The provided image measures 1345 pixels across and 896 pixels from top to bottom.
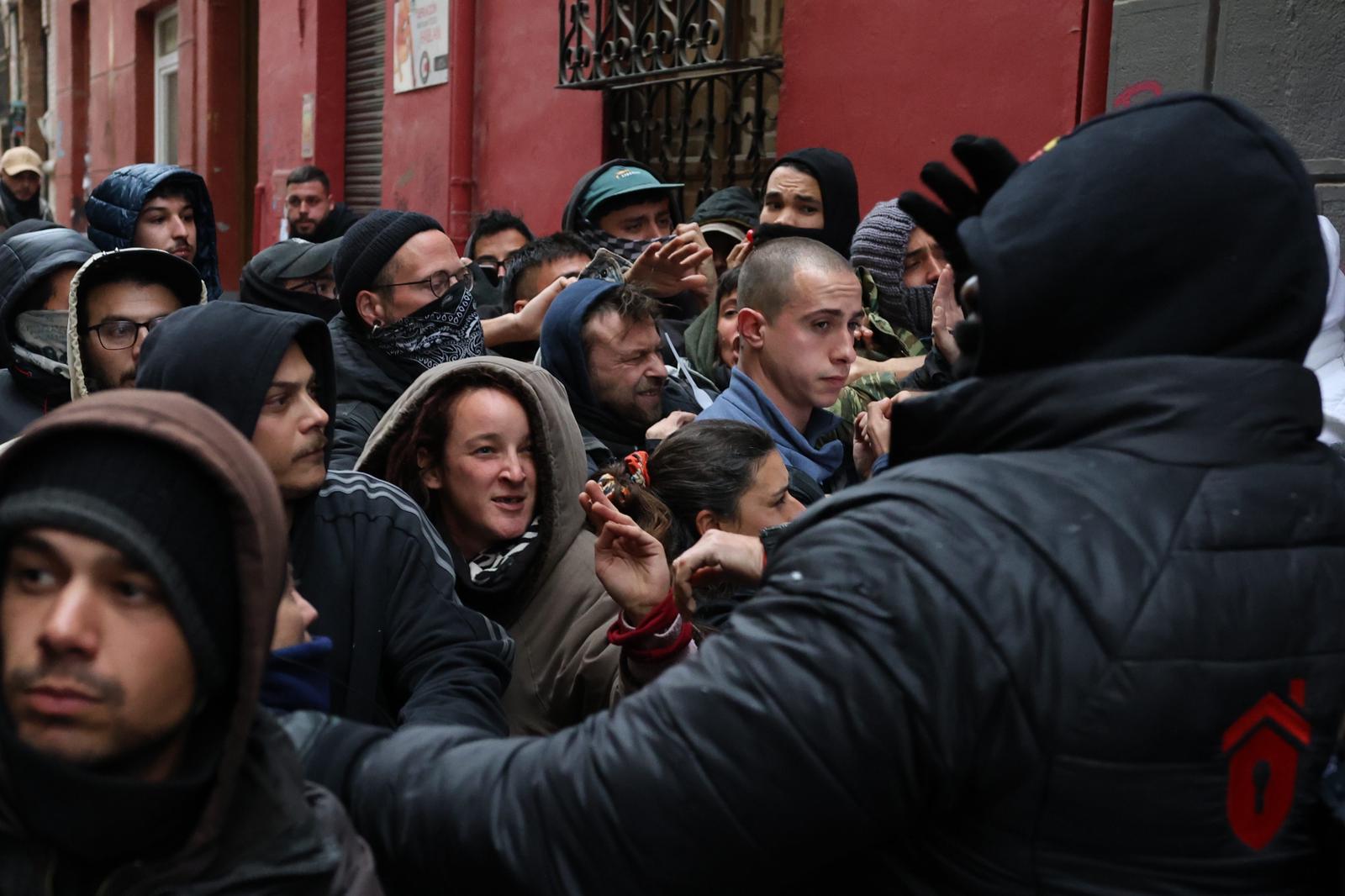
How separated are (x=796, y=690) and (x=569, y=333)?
2.85 meters

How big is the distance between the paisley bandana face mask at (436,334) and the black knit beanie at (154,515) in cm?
268

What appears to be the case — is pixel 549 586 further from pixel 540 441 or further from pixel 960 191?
pixel 960 191

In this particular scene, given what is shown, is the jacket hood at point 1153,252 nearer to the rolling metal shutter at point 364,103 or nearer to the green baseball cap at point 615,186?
the green baseball cap at point 615,186

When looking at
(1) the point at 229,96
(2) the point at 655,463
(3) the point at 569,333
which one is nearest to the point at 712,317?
(3) the point at 569,333

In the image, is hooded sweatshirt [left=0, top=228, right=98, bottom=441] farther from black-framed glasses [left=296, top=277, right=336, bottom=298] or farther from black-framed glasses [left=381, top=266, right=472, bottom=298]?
black-framed glasses [left=296, top=277, right=336, bottom=298]

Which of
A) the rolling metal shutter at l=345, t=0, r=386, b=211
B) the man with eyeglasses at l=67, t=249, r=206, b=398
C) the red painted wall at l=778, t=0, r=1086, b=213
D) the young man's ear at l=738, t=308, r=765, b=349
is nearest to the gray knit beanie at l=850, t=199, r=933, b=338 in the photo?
the red painted wall at l=778, t=0, r=1086, b=213

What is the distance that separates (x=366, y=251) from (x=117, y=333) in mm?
992

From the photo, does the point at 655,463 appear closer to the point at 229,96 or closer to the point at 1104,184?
the point at 1104,184

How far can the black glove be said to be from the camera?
159cm

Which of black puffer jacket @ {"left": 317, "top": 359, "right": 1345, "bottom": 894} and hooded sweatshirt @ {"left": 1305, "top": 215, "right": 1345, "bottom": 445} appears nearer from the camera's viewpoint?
black puffer jacket @ {"left": 317, "top": 359, "right": 1345, "bottom": 894}

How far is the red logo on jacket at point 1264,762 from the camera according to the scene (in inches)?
53.2

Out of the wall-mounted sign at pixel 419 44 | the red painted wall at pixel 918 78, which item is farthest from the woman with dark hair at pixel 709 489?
the wall-mounted sign at pixel 419 44

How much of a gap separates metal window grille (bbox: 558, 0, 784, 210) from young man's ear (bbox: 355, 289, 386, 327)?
10.4 feet

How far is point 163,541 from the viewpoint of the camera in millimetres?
1390
